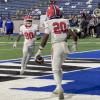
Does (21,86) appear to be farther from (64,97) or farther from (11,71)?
(11,71)

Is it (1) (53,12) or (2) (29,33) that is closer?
(1) (53,12)

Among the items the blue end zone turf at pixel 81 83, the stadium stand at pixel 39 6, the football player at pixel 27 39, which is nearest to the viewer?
the blue end zone turf at pixel 81 83

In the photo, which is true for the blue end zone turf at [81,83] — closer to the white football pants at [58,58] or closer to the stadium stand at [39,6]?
the white football pants at [58,58]

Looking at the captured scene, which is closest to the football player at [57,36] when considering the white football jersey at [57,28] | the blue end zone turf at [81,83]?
Answer: the white football jersey at [57,28]

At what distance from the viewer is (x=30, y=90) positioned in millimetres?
10117

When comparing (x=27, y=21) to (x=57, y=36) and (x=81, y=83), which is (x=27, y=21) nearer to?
(x=81, y=83)

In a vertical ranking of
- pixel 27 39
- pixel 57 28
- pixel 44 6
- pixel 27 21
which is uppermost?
pixel 57 28

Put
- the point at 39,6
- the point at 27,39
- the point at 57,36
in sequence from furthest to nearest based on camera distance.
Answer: the point at 39,6 < the point at 27,39 < the point at 57,36


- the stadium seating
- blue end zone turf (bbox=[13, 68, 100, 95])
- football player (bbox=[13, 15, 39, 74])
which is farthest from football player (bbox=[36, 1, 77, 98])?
the stadium seating

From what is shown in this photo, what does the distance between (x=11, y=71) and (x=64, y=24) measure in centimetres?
547

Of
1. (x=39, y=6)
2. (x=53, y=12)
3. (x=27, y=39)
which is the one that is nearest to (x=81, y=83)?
(x=53, y=12)

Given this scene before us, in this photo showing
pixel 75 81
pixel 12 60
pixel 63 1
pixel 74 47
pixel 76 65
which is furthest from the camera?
pixel 63 1

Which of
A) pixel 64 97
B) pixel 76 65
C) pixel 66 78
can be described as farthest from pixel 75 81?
pixel 76 65

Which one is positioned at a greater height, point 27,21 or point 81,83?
point 27,21
